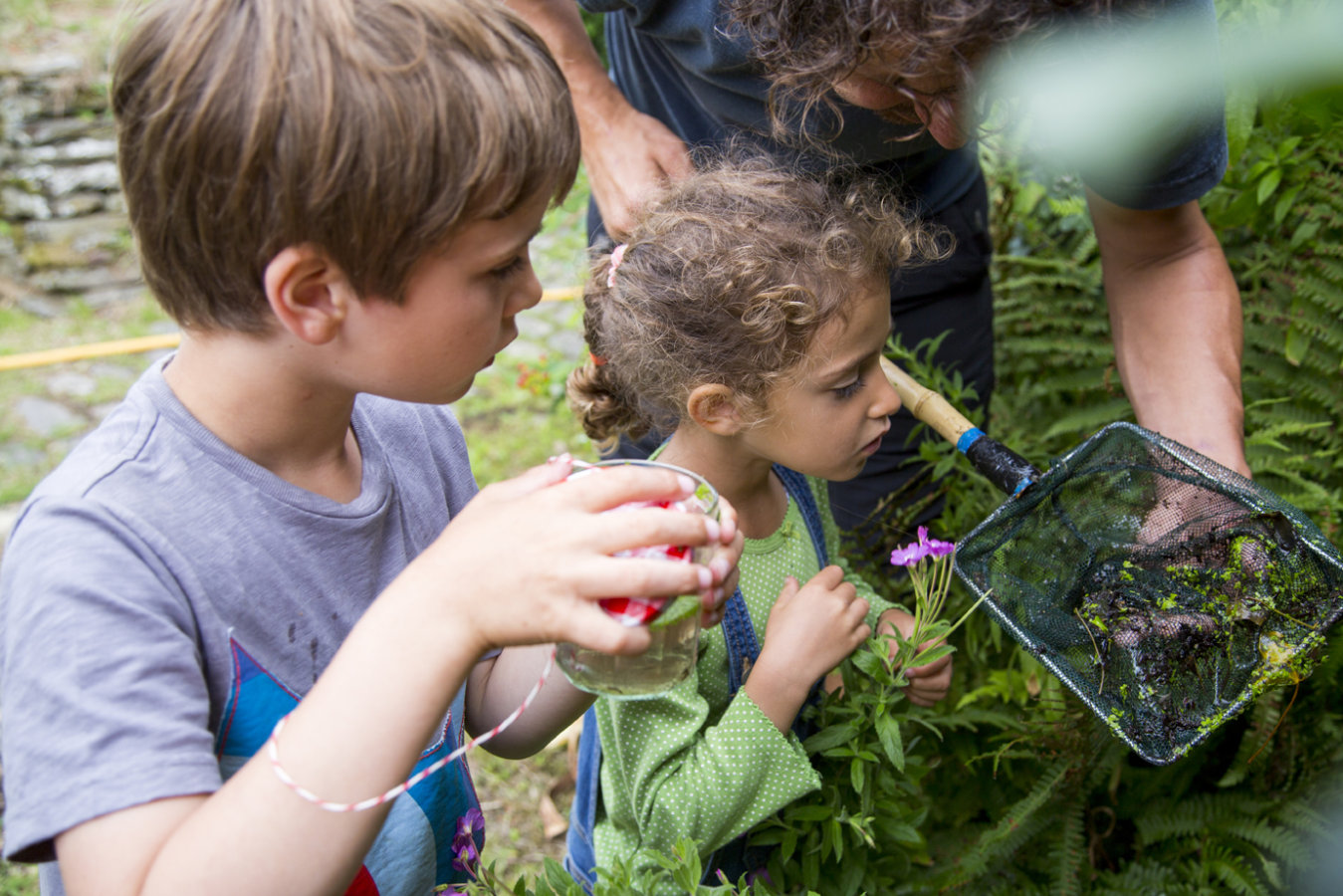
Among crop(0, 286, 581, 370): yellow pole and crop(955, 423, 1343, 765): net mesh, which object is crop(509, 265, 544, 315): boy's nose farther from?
crop(0, 286, 581, 370): yellow pole

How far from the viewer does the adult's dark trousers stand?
249 centimetres

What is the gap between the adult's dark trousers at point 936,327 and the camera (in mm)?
2494

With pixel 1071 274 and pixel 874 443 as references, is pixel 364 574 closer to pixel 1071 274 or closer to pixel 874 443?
pixel 874 443

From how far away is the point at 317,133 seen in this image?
114cm

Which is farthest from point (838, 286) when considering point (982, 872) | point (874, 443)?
point (982, 872)

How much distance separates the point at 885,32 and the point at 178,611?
1.29 m

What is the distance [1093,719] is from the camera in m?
2.23

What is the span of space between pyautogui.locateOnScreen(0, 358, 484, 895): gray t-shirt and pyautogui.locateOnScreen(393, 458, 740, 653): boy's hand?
0.33 meters

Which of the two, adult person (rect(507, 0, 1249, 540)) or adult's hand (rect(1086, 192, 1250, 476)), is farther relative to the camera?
adult's hand (rect(1086, 192, 1250, 476))

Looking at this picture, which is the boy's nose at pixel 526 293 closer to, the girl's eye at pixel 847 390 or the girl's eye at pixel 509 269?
the girl's eye at pixel 509 269

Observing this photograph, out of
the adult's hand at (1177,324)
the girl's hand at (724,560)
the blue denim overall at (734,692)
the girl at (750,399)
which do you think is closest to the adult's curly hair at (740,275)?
the girl at (750,399)

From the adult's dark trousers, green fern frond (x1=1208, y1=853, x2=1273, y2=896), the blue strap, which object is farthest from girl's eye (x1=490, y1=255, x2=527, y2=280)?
green fern frond (x1=1208, y1=853, x2=1273, y2=896)

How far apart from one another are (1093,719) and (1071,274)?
4.85 feet

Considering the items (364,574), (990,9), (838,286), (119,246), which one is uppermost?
(990,9)
